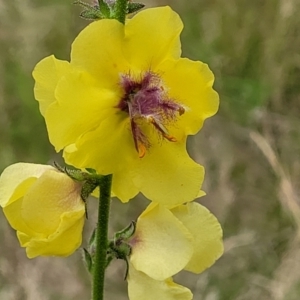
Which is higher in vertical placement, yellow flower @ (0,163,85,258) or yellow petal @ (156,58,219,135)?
yellow petal @ (156,58,219,135)

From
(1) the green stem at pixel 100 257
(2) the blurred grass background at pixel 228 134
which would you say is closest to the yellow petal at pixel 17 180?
(1) the green stem at pixel 100 257

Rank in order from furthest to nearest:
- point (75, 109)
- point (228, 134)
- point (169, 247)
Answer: point (228, 134), point (169, 247), point (75, 109)

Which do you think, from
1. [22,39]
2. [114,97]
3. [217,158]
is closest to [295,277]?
[217,158]

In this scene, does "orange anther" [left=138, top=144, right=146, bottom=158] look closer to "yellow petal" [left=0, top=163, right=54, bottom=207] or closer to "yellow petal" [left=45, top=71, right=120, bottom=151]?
"yellow petal" [left=45, top=71, right=120, bottom=151]

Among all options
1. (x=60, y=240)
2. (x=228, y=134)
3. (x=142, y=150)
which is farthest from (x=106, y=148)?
(x=228, y=134)

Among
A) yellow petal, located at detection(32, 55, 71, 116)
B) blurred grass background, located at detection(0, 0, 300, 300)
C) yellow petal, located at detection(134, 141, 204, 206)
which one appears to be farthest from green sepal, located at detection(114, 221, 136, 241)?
blurred grass background, located at detection(0, 0, 300, 300)

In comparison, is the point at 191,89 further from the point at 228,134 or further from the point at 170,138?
the point at 228,134

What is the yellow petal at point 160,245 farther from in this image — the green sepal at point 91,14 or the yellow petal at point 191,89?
the green sepal at point 91,14
